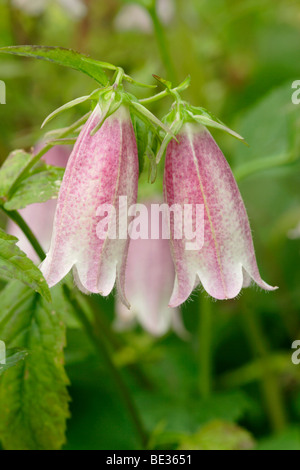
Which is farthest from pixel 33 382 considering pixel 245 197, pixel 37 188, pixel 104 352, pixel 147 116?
pixel 245 197

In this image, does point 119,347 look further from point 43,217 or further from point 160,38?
point 160,38

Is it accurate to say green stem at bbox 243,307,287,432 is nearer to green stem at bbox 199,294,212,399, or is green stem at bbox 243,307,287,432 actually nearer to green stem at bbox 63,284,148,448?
green stem at bbox 199,294,212,399

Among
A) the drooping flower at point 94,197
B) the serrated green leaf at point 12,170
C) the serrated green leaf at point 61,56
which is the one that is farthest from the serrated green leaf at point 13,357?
the serrated green leaf at point 61,56

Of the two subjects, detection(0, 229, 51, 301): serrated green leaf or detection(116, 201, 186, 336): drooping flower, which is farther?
detection(116, 201, 186, 336): drooping flower

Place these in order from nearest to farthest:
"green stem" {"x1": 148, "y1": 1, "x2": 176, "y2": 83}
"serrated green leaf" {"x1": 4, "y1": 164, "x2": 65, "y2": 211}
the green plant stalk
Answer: "serrated green leaf" {"x1": 4, "y1": 164, "x2": 65, "y2": 211}, "green stem" {"x1": 148, "y1": 1, "x2": 176, "y2": 83}, the green plant stalk

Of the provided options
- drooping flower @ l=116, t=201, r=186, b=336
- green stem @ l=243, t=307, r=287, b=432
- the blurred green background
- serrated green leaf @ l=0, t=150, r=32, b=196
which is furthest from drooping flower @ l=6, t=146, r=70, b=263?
green stem @ l=243, t=307, r=287, b=432
